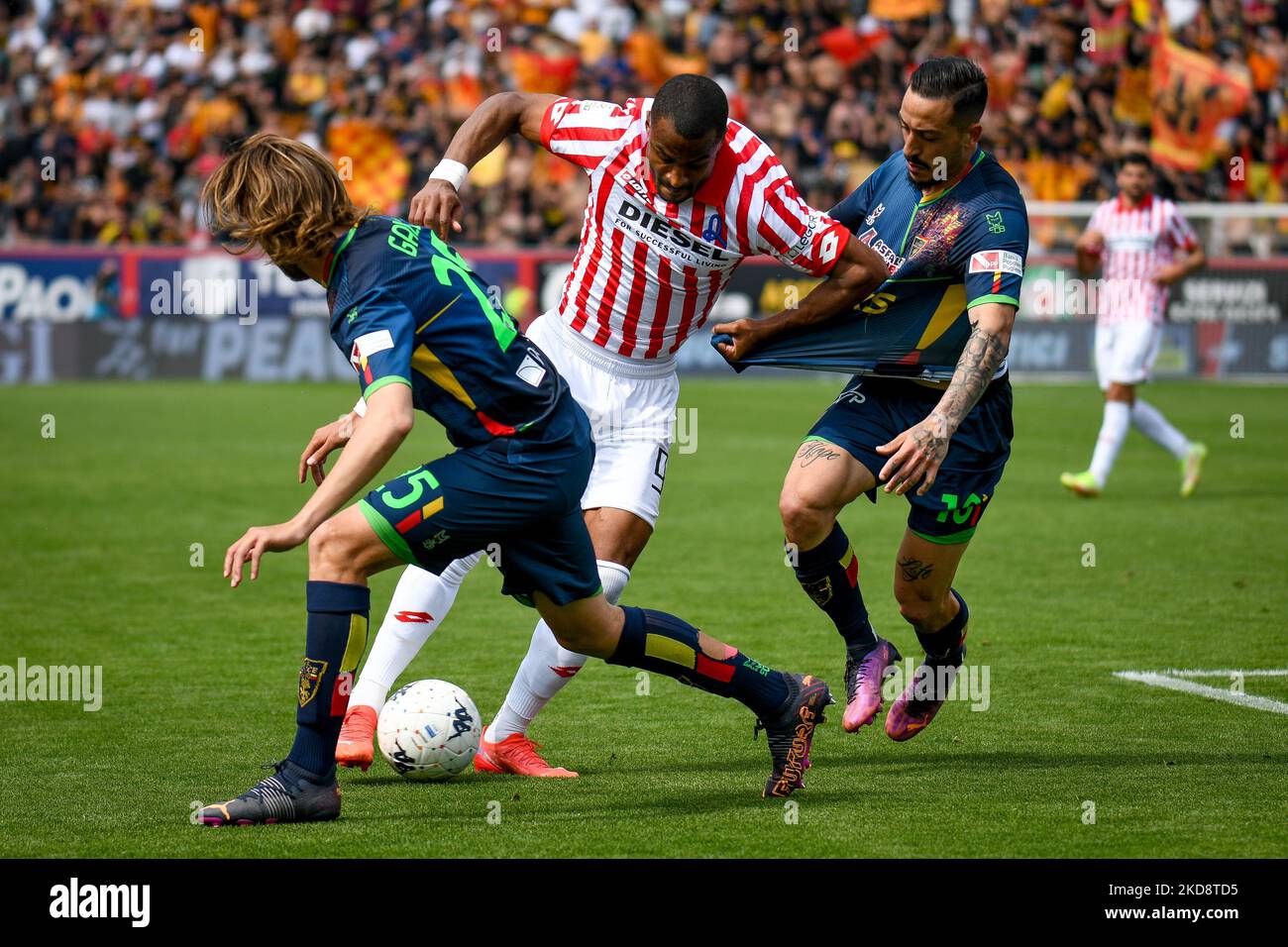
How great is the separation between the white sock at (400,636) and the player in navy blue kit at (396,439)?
0.82 metres

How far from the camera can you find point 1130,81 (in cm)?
2508

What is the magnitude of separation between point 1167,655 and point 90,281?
18.3 m

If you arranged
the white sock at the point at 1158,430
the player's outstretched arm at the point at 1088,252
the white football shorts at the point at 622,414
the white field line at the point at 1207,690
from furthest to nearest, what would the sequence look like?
the white sock at the point at 1158,430, the player's outstretched arm at the point at 1088,252, the white field line at the point at 1207,690, the white football shorts at the point at 622,414

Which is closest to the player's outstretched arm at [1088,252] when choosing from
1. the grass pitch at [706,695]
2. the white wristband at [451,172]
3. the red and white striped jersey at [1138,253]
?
the red and white striped jersey at [1138,253]

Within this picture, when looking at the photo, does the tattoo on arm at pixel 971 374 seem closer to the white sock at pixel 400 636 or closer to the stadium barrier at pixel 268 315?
the white sock at pixel 400 636

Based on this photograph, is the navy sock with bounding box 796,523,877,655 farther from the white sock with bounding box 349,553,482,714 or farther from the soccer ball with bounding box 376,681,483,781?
the soccer ball with bounding box 376,681,483,781

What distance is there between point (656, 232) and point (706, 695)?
2031 mm

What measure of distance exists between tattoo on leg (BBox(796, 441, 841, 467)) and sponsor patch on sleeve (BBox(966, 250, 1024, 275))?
0.79m

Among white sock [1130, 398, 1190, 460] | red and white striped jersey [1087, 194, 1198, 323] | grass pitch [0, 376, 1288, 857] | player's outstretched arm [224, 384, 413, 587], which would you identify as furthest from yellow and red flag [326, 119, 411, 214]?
player's outstretched arm [224, 384, 413, 587]

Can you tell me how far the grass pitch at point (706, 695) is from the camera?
480 cm

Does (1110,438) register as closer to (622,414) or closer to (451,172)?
(622,414)

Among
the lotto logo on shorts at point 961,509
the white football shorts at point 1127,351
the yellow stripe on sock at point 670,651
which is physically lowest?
the yellow stripe on sock at point 670,651
